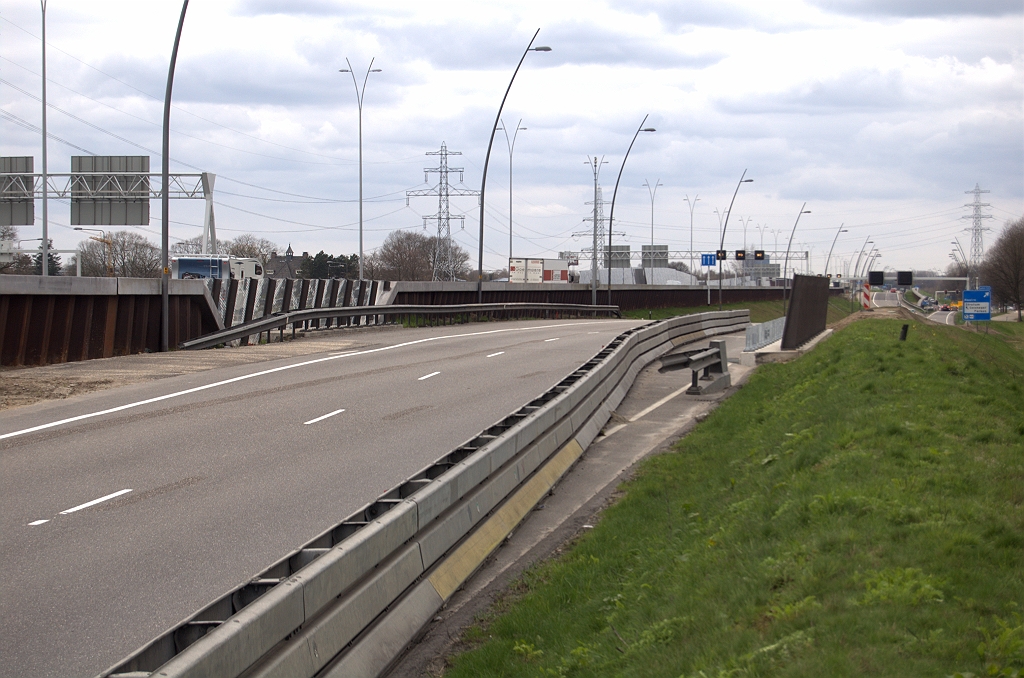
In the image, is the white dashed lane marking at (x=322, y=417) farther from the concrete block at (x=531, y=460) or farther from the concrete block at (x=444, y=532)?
the concrete block at (x=444, y=532)

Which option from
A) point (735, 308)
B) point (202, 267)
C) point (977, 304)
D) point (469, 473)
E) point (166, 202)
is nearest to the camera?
point (469, 473)

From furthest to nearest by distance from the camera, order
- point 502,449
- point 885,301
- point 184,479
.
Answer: point 885,301
point 184,479
point 502,449

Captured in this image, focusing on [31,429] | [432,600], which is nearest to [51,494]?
[31,429]

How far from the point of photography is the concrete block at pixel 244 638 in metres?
4.08

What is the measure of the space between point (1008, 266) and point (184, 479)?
103m

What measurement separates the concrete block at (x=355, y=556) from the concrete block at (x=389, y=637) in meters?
0.34

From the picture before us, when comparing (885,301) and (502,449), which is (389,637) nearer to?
(502,449)

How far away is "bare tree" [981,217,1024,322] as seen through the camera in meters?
95.1

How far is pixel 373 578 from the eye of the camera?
599 cm

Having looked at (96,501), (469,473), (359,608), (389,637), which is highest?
(469,473)

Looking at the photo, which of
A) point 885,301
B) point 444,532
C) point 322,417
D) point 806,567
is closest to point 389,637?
point 444,532

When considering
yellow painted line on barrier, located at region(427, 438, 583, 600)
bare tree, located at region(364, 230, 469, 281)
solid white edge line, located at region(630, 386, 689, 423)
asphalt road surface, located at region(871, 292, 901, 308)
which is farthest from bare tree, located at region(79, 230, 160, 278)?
yellow painted line on barrier, located at region(427, 438, 583, 600)

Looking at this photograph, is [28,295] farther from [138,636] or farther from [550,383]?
[138,636]

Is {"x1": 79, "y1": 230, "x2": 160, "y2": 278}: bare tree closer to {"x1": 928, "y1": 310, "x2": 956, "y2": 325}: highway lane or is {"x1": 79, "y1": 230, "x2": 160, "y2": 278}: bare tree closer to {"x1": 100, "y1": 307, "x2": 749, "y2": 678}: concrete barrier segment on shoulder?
{"x1": 928, "y1": 310, "x2": 956, "y2": 325}: highway lane
